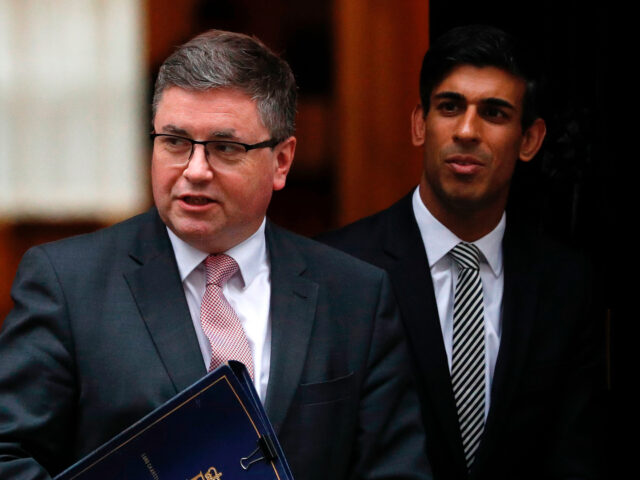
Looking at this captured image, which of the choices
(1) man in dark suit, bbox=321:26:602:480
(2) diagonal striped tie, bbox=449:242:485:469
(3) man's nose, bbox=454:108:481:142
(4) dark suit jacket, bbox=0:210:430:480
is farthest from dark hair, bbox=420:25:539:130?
(4) dark suit jacket, bbox=0:210:430:480

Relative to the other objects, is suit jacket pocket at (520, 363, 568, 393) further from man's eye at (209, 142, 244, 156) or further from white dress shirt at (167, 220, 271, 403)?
man's eye at (209, 142, 244, 156)

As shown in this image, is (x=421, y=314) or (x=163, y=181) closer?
(x=163, y=181)

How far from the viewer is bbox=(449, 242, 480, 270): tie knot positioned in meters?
2.76

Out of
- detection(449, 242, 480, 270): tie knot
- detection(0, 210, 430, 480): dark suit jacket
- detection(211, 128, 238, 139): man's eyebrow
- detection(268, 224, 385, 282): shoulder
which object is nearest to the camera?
detection(0, 210, 430, 480): dark suit jacket

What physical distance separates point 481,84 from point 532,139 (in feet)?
0.94

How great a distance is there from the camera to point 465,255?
9.06 feet

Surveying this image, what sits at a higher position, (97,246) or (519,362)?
(97,246)

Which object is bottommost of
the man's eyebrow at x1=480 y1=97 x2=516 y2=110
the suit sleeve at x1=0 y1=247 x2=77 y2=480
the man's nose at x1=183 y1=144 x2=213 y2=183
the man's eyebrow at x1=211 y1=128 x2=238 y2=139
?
the suit sleeve at x1=0 y1=247 x2=77 y2=480

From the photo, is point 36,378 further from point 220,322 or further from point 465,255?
point 465,255

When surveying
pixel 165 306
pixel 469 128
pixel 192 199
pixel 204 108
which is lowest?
pixel 165 306

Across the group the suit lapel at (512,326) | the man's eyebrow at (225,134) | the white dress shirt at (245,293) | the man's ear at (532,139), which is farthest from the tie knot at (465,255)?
the man's eyebrow at (225,134)

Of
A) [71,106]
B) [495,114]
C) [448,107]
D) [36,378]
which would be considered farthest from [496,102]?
[71,106]

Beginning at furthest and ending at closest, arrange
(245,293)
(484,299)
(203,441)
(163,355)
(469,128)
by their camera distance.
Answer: (484,299)
(469,128)
(245,293)
(163,355)
(203,441)

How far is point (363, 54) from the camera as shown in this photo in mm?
3291
